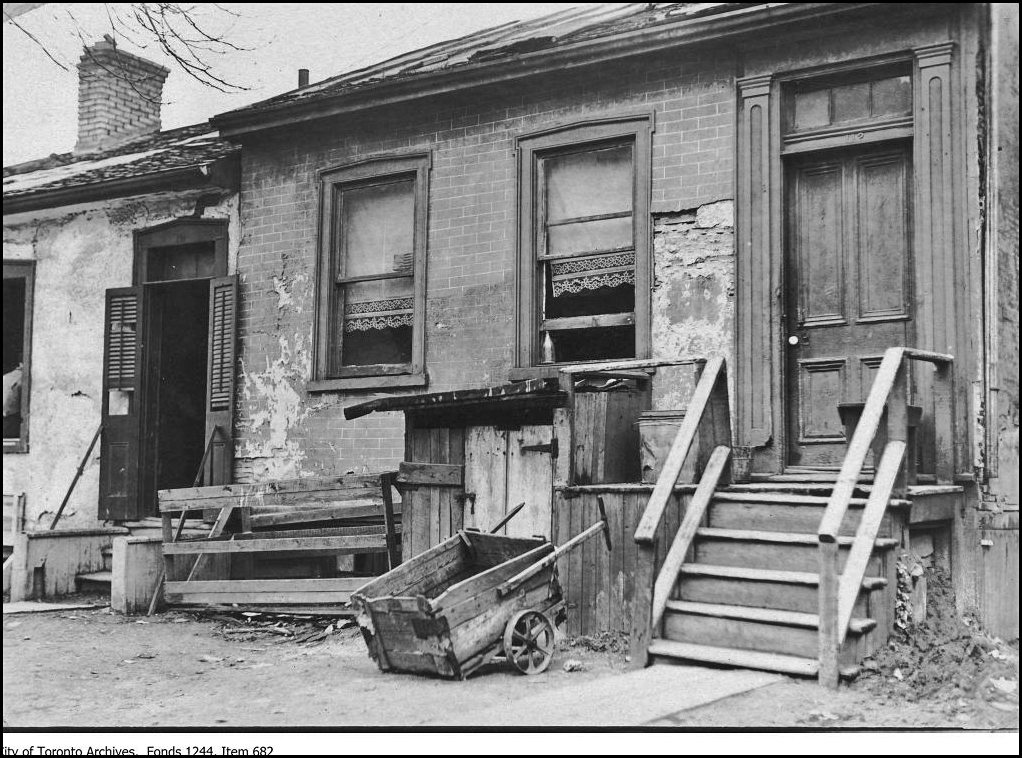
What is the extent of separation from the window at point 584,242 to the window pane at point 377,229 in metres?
1.31

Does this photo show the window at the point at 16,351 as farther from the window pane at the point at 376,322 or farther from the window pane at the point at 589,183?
the window pane at the point at 589,183

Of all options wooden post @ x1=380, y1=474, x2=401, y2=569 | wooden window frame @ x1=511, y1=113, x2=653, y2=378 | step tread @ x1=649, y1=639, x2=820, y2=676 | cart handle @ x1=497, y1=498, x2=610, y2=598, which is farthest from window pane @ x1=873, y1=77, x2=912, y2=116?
wooden post @ x1=380, y1=474, x2=401, y2=569

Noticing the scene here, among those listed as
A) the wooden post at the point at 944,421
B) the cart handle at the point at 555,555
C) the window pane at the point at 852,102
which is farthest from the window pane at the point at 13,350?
the wooden post at the point at 944,421

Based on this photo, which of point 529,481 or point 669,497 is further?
point 529,481

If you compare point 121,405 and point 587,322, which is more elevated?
point 587,322

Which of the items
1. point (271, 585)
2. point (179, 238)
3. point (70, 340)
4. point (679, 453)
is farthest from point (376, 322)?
point (679, 453)

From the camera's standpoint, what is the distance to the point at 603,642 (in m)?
6.77

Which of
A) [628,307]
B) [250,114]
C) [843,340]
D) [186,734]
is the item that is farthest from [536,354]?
[186,734]

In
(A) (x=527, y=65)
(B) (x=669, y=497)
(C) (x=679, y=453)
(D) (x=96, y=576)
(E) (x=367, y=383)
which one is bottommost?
(D) (x=96, y=576)

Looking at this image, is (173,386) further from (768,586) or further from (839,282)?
(768,586)

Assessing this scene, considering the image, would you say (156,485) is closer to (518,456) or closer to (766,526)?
(518,456)

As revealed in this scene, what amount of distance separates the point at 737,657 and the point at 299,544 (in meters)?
4.22

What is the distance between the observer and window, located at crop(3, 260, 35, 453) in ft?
39.0

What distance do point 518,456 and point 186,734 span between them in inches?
127
